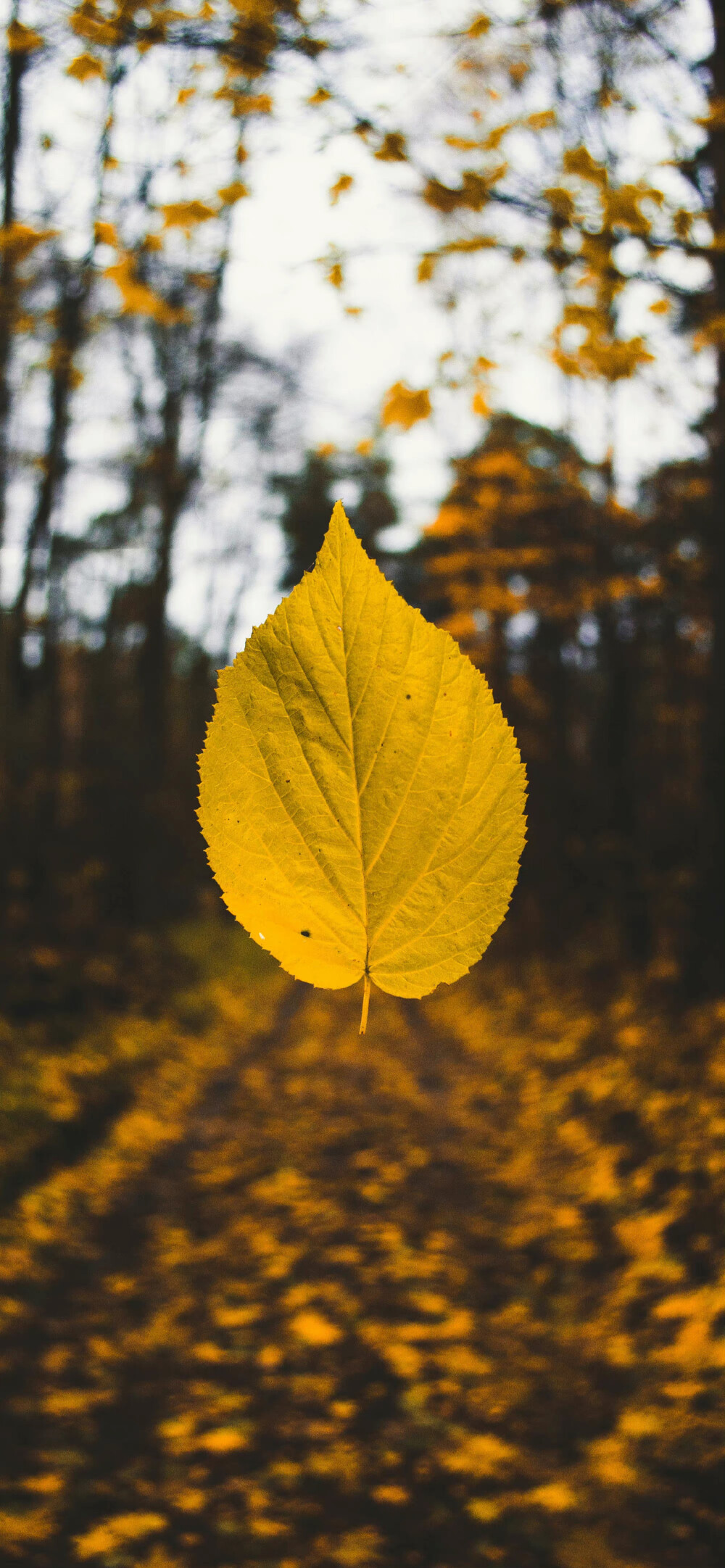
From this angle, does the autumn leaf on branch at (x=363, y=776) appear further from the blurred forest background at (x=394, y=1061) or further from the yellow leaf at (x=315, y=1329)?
the yellow leaf at (x=315, y=1329)

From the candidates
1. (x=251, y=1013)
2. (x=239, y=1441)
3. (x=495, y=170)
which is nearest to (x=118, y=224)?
(x=495, y=170)

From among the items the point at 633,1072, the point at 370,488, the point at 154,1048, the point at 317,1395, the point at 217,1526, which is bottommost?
the point at 217,1526

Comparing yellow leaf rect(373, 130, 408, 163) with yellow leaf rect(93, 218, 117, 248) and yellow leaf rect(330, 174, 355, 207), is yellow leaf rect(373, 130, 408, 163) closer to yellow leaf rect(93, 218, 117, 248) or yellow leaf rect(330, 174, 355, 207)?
yellow leaf rect(330, 174, 355, 207)

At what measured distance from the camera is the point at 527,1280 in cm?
431

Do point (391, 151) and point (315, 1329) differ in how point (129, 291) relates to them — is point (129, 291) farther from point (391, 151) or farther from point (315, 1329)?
point (315, 1329)

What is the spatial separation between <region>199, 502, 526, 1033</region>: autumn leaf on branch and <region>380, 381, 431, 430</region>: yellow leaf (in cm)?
338

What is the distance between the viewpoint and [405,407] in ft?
11.2

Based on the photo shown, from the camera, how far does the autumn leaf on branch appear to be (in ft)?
0.75

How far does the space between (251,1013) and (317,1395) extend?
7711 mm

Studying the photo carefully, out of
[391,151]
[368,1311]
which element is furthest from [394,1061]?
[391,151]

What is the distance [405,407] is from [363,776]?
3466 mm

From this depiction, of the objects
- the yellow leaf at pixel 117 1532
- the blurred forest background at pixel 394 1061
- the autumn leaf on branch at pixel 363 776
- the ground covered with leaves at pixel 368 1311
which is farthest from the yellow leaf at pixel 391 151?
the yellow leaf at pixel 117 1532

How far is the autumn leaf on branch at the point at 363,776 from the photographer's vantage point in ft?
0.75

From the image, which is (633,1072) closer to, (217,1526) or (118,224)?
(217,1526)
